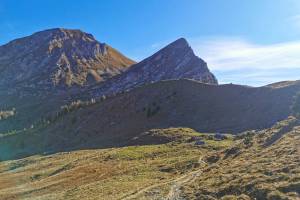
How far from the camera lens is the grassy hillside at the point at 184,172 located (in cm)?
3469

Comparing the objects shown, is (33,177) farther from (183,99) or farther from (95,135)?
(183,99)

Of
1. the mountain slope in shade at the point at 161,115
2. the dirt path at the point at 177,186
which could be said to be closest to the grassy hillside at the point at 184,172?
the dirt path at the point at 177,186

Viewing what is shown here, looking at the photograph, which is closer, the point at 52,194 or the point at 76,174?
the point at 52,194

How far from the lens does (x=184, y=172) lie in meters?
55.6

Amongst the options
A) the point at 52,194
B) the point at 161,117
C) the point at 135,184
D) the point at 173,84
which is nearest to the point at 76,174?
the point at 52,194

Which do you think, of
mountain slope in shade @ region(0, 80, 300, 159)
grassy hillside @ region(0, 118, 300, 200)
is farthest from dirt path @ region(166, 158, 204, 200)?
mountain slope in shade @ region(0, 80, 300, 159)

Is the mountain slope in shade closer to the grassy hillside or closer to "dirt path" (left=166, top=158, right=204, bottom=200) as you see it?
the grassy hillside

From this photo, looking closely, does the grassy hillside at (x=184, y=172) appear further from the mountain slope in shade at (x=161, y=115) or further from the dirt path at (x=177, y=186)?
the mountain slope in shade at (x=161, y=115)

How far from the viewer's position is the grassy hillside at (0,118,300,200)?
3469 centimetres

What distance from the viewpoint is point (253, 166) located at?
1549 inches

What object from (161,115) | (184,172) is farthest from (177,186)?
(161,115)

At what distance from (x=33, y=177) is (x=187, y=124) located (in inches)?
2018

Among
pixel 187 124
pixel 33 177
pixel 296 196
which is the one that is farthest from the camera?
pixel 187 124

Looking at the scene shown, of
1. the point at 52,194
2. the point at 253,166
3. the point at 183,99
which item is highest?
the point at 183,99
